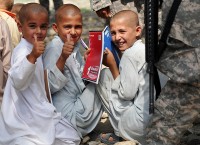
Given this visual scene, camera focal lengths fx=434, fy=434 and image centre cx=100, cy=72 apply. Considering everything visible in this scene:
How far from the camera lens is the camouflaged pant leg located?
284cm

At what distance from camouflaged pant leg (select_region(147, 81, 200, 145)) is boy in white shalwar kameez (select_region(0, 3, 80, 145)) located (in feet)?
2.40

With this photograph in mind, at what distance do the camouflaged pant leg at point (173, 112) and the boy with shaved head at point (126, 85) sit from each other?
1.07ft

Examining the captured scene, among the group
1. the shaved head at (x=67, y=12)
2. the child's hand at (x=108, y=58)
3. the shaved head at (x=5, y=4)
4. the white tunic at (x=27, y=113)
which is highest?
the shaved head at (x=67, y=12)

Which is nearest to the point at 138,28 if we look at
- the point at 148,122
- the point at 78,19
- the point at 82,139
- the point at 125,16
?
the point at 125,16

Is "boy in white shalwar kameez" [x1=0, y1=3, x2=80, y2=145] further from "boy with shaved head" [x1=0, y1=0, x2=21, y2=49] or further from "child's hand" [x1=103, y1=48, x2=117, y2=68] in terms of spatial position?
"boy with shaved head" [x1=0, y1=0, x2=21, y2=49]

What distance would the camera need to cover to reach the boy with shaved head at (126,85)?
334 centimetres

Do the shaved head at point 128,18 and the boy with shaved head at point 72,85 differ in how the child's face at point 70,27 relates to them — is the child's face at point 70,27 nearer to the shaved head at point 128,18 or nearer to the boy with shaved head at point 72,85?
the boy with shaved head at point 72,85

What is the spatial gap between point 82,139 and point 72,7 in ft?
3.60

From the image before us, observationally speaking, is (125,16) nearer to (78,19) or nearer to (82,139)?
(78,19)

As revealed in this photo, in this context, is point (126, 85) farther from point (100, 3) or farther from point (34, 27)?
point (100, 3)

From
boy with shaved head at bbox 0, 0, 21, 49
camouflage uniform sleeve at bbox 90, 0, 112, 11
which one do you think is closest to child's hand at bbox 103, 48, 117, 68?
camouflage uniform sleeve at bbox 90, 0, 112, 11

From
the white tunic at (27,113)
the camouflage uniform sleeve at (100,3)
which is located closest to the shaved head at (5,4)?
the camouflage uniform sleeve at (100,3)

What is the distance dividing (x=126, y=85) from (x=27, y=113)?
783 millimetres

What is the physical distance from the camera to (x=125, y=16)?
3.48 metres
